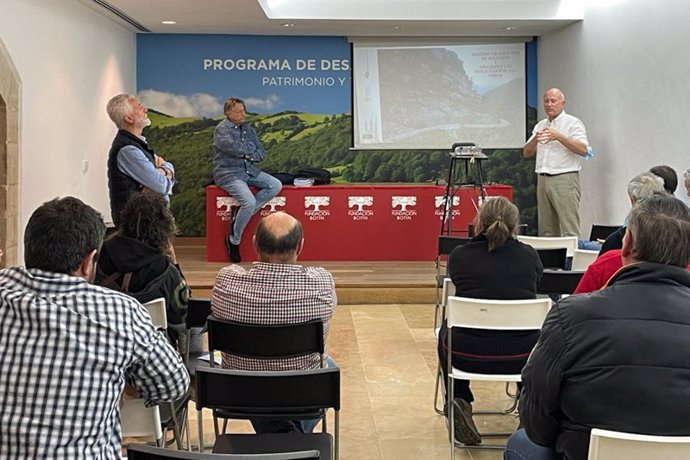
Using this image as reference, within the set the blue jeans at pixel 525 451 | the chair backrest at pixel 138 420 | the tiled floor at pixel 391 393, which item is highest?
the chair backrest at pixel 138 420

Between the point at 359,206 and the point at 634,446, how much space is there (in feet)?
20.3

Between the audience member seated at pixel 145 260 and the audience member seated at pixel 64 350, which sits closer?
the audience member seated at pixel 64 350

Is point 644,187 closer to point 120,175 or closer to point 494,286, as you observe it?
point 494,286

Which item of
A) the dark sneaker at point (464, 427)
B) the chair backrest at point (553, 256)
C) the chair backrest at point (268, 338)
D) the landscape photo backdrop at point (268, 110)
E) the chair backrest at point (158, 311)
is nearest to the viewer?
the chair backrest at point (268, 338)

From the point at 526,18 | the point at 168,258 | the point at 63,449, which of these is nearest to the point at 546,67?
the point at 526,18

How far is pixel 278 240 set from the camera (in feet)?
10.0

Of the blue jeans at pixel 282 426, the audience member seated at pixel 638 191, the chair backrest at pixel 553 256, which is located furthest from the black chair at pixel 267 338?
the chair backrest at pixel 553 256

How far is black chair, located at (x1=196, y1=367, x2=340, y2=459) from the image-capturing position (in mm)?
2408

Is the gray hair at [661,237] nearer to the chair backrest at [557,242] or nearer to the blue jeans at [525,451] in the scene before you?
the blue jeans at [525,451]

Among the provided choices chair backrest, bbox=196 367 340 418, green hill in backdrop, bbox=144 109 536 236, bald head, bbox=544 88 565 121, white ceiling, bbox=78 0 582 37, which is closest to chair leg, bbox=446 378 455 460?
chair backrest, bbox=196 367 340 418

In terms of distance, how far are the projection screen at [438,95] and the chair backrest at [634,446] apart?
8.07 m

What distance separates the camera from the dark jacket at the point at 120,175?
15.7 feet

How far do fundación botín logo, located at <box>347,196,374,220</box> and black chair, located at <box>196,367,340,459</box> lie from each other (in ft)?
18.0

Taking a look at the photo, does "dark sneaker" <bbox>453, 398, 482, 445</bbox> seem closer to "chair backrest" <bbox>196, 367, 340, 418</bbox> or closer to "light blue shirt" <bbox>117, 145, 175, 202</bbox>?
"chair backrest" <bbox>196, 367, 340, 418</bbox>
